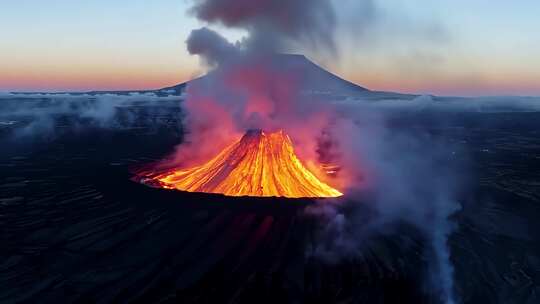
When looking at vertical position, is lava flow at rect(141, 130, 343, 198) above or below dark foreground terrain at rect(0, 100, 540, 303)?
above

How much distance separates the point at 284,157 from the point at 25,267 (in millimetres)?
17311

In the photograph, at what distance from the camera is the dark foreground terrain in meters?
18.9

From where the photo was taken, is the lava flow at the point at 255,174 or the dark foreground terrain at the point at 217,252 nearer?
the dark foreground terrain at the point at 217,252

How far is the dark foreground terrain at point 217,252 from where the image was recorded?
1891cm

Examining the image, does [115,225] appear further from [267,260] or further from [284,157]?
[284,157]

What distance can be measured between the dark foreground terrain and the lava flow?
6.68 feet

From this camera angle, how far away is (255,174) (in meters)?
32.1

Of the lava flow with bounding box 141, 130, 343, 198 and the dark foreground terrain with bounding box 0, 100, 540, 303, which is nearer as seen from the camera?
the dark foreground terrain with bounding box 0, 100, 540, 303

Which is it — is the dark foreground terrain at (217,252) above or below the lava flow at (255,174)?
below

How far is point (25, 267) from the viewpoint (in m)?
21.0

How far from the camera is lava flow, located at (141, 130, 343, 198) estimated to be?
3112cm

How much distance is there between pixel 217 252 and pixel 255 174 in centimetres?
998

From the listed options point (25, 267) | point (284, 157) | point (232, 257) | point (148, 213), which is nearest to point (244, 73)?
point (284, 157)

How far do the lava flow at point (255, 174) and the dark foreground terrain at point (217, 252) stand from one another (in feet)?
6.68
